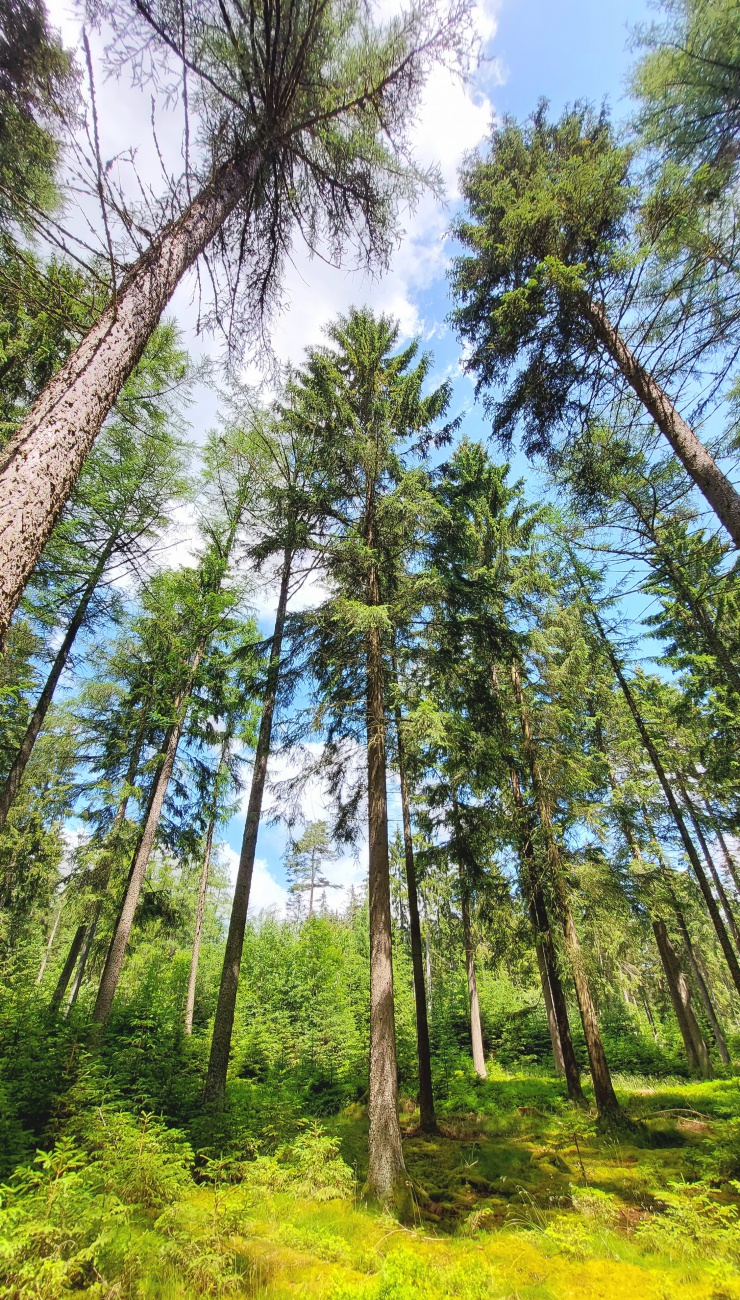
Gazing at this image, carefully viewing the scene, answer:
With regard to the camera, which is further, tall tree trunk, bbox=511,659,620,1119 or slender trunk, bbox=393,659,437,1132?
slender trunk, bbox=393,659,437,1132

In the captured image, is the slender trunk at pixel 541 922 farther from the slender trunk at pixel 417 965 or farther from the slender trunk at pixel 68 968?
the slender trunk at pixel 68 968

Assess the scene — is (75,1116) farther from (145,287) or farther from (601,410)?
(601,410)

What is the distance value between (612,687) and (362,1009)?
14693 mm

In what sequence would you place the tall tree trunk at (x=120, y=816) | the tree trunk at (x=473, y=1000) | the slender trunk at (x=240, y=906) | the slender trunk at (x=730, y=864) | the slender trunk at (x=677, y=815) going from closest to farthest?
1. the slender trunk at (x=240, y=906)
2. the tall tree trunk at (x=120, y=816)
3. the slender trunk at (x=677, y=815)
4. the tree trunk at (x=473, y=1000)
5. the slender trunk at (x=730, y=864)

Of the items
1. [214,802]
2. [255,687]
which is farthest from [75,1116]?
[214,802]

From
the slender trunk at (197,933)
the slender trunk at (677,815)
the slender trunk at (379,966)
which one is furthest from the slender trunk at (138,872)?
the slender trunk at (677,815)

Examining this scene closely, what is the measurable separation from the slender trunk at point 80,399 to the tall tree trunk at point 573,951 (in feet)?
34.8

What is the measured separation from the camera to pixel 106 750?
13172mm

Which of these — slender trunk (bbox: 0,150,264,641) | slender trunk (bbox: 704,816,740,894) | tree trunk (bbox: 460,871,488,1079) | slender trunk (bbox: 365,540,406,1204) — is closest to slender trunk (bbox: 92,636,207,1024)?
slender trunk (bbox: 365,540,406,1204)

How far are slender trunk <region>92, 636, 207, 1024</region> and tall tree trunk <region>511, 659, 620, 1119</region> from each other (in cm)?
847

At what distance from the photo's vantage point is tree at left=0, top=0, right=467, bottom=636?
10.2ft

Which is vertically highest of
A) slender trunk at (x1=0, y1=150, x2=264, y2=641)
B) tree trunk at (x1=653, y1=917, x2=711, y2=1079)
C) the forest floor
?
slender trunk at (x1=0, y1=150, x2=264, y2=641)

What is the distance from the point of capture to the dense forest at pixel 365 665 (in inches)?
157

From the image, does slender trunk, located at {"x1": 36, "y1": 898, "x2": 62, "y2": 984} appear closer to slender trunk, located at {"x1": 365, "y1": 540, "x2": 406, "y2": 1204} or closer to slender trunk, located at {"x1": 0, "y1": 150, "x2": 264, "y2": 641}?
slender trunk, located at {"x1": 365, "y1": 540, "x2": 406, "y2": 1204}
